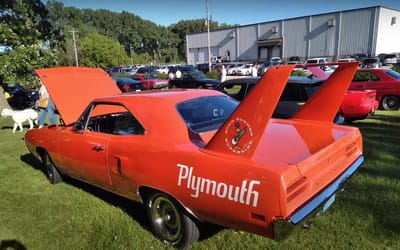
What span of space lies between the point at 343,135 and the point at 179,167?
1686mm

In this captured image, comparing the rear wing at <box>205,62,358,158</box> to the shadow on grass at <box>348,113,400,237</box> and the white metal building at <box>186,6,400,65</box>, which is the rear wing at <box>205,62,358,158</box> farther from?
the white metal building at <box>186,6,400,65</box>

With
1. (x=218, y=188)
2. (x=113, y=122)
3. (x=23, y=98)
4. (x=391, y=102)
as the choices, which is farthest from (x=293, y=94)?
(x=23, y=98)

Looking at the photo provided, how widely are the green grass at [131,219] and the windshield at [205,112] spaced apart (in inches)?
45.8

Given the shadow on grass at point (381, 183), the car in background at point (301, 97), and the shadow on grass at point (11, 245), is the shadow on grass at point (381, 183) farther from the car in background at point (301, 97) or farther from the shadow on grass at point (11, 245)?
the shadow on grass at point (11, 245)

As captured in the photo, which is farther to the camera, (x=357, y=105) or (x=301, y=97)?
(x=357, y=105)

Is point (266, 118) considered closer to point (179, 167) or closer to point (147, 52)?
point (179, 167)

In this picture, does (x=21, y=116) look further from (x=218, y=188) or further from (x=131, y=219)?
(x=218, y=188)

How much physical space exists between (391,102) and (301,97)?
19.2ft

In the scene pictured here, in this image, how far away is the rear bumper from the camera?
230 cm

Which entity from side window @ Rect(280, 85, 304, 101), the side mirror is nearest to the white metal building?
side window @ Rect(280, 85, 304, 101)

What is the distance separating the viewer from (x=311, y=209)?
249 cm

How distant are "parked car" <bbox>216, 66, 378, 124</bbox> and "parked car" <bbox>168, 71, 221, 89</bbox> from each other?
9529mm

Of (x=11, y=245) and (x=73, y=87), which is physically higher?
(x=73, y=87)

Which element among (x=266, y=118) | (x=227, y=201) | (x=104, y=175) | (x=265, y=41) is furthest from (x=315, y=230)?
(x=265, y=41)
